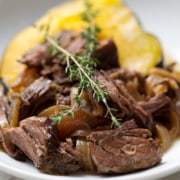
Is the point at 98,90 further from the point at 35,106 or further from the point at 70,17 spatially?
the point at 70,17

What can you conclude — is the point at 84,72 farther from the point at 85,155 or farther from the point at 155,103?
the point at 155,103

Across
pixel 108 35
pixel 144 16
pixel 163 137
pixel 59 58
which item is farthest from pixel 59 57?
pixel 144 16

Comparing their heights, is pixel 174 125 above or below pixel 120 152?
below

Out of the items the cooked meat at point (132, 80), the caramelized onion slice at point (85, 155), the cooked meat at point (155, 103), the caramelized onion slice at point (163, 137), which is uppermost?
the caramelized onion slice at point (85, 155)

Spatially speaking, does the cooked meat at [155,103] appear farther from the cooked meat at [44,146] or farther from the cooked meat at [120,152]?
the cooked meat at [44,146]

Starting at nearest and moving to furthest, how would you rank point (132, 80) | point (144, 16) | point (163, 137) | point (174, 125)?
point (163, 137), point (174, 125), point (132, 80), point (144, 16)

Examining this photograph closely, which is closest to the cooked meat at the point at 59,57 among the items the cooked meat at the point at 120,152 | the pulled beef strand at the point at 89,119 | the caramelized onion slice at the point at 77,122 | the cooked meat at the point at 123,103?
the pulled beef strand at the point at 89,119
